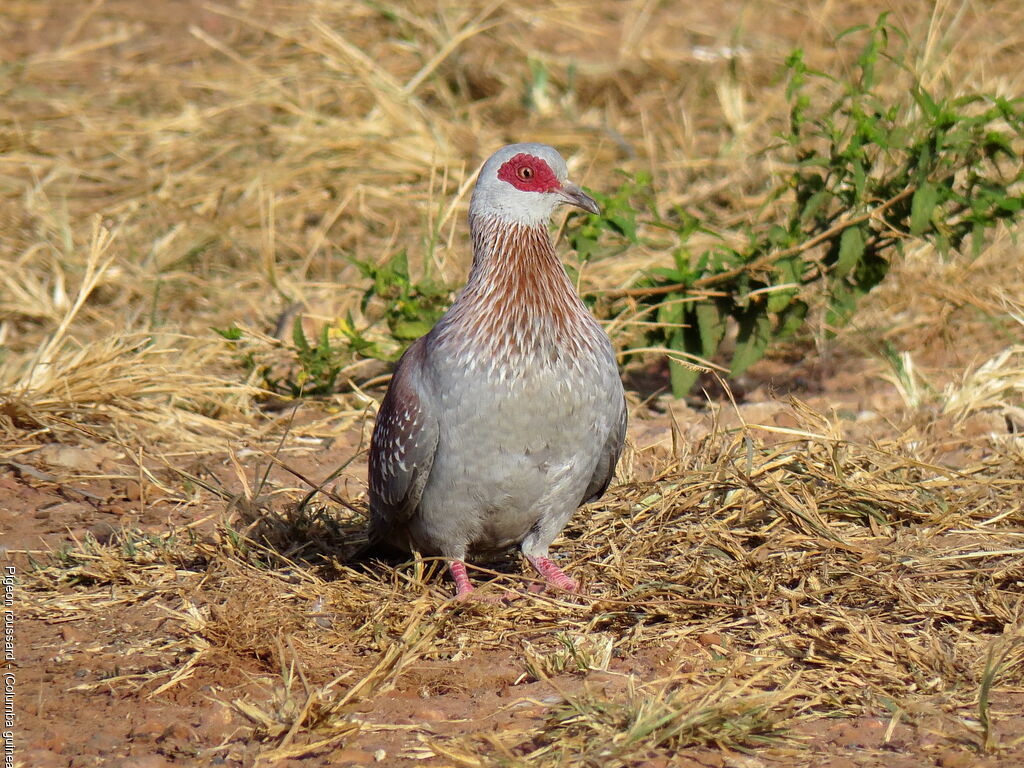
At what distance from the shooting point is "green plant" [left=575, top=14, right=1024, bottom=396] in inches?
193

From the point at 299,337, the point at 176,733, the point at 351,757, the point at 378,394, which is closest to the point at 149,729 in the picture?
the point at 176,733

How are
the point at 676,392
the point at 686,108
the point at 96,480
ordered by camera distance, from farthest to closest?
1. the point at 686,108
2. the point at 676,392
3. the point at 96,480

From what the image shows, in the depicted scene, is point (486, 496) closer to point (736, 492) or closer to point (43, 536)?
point (736, 492)

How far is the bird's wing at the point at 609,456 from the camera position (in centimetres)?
394

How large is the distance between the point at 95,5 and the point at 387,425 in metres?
7.51

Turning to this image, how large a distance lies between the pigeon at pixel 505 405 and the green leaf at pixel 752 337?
1555mm

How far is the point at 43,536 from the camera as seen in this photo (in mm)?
4488

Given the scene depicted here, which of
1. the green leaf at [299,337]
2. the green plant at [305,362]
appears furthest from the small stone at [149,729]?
the green leaf at [299,337]

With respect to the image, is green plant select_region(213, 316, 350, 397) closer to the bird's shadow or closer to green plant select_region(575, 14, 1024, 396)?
the bird's shadow

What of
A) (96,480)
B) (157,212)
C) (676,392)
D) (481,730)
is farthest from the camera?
(157,212)

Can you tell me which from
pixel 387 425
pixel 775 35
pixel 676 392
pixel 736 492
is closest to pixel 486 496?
pixel 387 425

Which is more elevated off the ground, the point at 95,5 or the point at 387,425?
the point at 95,5

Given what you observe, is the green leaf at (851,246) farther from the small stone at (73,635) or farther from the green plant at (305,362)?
the small stone at (73,635)

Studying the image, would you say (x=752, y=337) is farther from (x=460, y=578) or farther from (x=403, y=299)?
→ (x=460, y=578)
